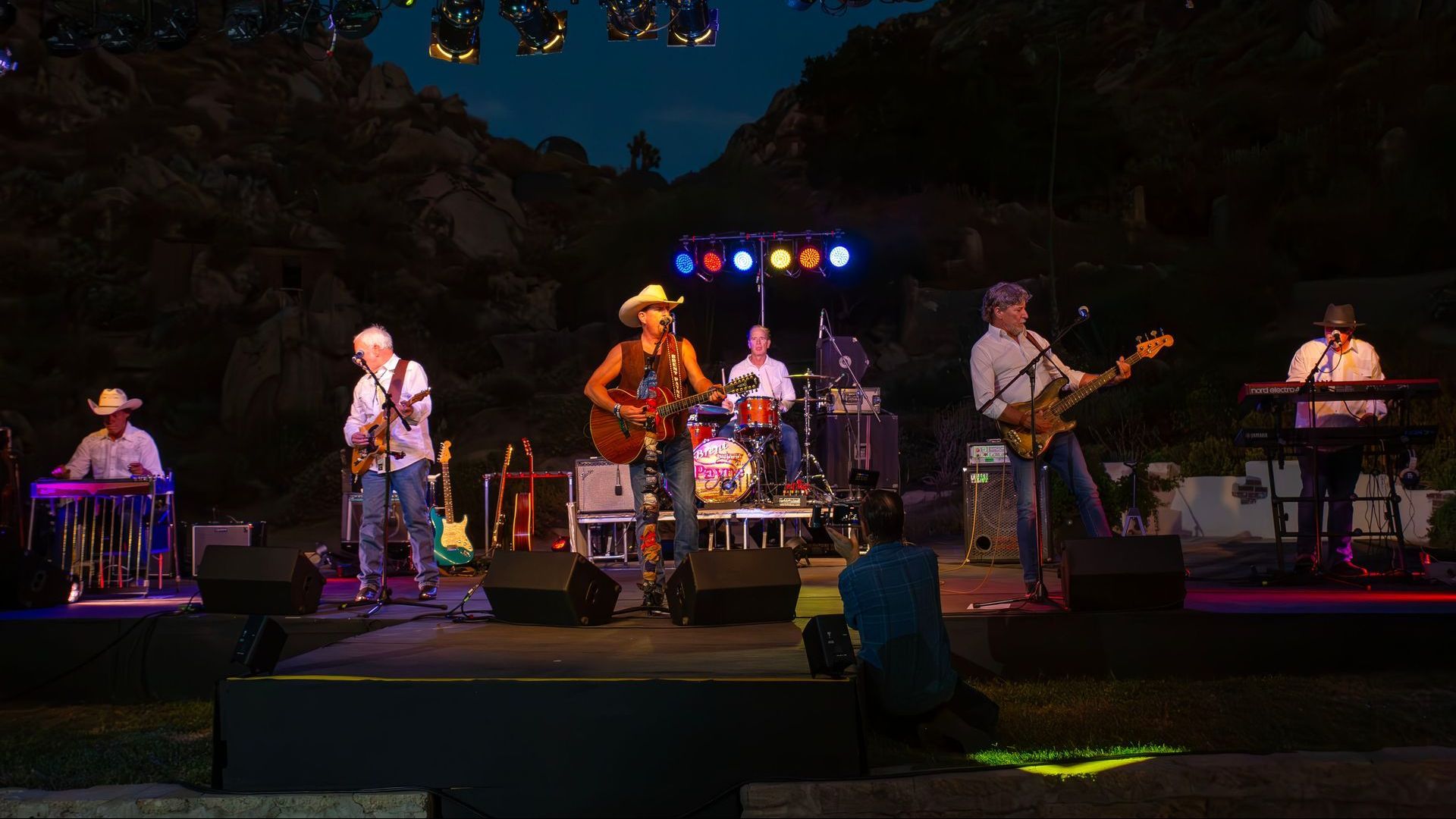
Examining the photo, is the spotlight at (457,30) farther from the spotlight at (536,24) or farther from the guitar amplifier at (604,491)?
the guitar amplifier at (604,491)

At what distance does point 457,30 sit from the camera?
10422mm

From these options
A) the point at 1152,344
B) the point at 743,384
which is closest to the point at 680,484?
the point at 743,384

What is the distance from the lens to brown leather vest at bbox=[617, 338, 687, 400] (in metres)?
6.72

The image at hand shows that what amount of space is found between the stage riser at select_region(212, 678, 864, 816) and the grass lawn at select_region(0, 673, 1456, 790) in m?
0.81

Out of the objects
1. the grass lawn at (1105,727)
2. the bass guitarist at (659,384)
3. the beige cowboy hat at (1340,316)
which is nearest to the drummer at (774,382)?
the bass guitarist at (659,384)

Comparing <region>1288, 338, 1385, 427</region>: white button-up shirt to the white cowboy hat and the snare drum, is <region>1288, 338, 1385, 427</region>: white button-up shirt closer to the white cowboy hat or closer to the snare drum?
the snare drum

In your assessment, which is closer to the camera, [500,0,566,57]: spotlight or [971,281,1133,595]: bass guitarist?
[971,281,1133,595]: bass guitarist

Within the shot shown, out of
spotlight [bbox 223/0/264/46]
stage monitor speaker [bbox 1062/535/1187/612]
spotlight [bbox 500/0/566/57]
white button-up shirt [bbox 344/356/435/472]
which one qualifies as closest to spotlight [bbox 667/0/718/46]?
spotlight [bbox 500/0/566/57]

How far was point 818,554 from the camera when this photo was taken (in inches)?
434

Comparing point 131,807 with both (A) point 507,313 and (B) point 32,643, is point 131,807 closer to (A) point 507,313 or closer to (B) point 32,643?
(B) point 32,643

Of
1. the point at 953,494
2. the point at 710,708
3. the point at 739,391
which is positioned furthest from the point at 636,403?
the point at 953,494

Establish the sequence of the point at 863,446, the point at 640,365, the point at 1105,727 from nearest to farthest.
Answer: the point at 1105,727 < the point at 640,365 < the point at 863,446

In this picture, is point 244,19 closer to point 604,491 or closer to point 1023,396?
point 604,491

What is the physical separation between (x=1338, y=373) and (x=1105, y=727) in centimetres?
401
